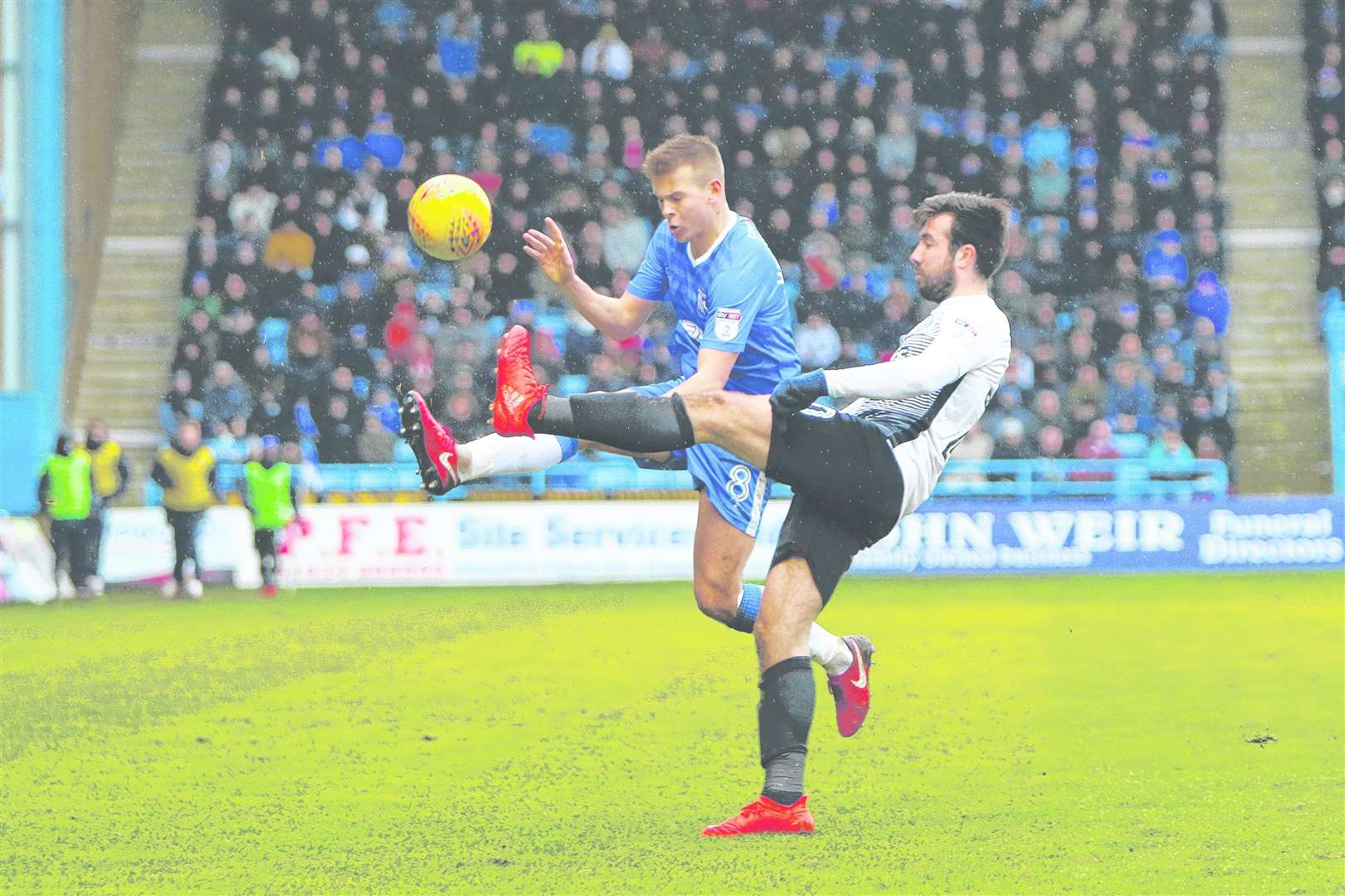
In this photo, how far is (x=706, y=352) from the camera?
625 centimetres

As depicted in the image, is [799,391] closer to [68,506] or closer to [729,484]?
[729,484]

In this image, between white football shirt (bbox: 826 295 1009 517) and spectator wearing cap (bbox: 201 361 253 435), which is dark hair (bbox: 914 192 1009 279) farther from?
spectator wearing cap (bbox: 201 361 253 435)

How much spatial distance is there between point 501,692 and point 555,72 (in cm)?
1258

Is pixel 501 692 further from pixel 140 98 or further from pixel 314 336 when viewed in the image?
pixel 140 98

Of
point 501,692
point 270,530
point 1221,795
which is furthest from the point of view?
point 270,530

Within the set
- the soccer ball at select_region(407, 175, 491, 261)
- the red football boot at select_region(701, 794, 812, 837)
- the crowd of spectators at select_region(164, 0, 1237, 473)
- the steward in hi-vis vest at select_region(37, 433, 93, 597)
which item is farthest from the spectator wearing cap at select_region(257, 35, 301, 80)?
the red football boot at select_region(701, 794, 812, 837)

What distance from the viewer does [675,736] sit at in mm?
7598

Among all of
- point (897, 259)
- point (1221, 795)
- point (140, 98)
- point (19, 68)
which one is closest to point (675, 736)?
point (1221, 795)

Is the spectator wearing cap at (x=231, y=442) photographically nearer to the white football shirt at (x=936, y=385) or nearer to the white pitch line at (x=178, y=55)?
the white pitch line at (x=178, y=55)

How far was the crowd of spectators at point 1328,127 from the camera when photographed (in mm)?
19469

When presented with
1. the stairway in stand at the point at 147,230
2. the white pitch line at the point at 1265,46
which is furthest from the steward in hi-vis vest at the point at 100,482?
the white pitch line at the point at 1265,46

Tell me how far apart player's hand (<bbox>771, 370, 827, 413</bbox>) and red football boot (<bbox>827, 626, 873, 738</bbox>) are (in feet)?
4.52

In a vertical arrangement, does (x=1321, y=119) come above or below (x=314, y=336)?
above

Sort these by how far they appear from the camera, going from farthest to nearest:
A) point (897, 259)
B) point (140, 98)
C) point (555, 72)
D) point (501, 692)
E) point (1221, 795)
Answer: point (140, 98)
point (555, 72)
point (897, 259)
point (501, 692)
point (1221, 795)
